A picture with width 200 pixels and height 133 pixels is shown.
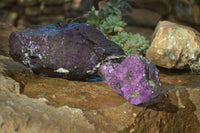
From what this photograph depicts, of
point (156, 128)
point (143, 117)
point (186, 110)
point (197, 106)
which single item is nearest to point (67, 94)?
point (143, 117)

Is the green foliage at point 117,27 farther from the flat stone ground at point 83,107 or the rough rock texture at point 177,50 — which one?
the flat stone ground at point 83,107

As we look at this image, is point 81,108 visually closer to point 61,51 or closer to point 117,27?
point 61,51

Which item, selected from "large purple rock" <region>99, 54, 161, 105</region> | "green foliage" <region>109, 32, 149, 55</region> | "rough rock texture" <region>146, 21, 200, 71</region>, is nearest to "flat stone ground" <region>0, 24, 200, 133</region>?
"large purple rock" <region>99, 54, 161, 105</region>

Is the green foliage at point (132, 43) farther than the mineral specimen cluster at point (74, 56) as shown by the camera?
Yes

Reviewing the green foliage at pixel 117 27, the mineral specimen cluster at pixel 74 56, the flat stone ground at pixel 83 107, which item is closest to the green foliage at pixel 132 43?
the green foliage at pixel 117 27

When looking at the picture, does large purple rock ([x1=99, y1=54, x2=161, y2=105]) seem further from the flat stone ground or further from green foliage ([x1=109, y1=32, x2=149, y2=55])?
green foliage ([x1=109, y1=32, x2=149, y2=55])

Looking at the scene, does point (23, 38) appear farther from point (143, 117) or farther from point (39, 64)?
point (143, 117)

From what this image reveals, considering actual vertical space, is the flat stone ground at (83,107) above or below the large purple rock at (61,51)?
below
